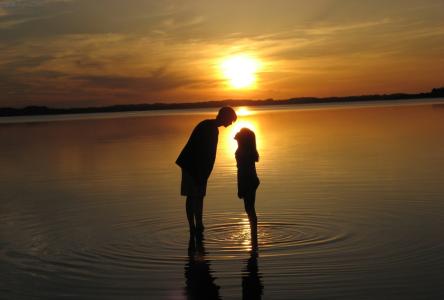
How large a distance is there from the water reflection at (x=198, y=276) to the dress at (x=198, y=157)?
3.24ft

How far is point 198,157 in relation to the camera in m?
11.2

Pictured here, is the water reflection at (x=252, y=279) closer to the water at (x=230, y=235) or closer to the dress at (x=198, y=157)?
the water at (x=230, y=235)

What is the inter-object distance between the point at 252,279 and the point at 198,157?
3110 mm

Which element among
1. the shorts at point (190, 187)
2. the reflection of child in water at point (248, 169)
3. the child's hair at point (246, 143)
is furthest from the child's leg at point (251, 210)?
the shorts at point (190, 187)

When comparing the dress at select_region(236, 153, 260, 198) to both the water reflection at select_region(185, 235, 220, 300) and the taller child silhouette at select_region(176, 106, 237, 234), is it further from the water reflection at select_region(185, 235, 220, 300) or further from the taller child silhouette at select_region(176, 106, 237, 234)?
the water reflection at select_region(185, 235, 220, 300)

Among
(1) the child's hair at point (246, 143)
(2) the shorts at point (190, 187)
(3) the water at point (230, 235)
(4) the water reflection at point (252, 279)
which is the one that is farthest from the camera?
(2) the shorts at point (190, 187)

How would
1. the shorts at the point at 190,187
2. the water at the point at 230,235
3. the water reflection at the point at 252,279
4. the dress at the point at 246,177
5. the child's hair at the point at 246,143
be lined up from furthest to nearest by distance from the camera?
the shorts at the point at 190,187, the dress at the point at 246,177, the child's hair at the point at 246,143, the water at the point at 230,235, the water reflection at the point at 252,279

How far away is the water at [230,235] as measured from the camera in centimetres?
838

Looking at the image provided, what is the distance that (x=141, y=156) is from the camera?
29078 mm

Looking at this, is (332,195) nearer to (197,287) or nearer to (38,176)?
(197,287)

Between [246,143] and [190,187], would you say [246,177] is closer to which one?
[246,143]

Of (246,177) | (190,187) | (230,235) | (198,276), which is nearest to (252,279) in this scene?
(198,276)

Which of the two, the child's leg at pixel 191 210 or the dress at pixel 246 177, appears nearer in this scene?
the dress at pixel 246 177

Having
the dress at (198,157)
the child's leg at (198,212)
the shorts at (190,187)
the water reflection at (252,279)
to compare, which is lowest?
the water reflection at (252,279)
